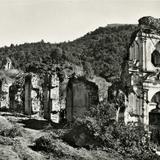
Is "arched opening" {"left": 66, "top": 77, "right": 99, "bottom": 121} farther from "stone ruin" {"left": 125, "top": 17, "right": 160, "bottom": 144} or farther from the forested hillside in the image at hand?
the forested hillside

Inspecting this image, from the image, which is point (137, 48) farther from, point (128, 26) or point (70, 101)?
point (128, 26)

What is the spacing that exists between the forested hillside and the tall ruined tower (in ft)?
152

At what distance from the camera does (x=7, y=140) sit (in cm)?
1491

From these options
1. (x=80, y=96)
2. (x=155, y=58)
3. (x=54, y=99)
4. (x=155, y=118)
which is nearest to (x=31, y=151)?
(x=80, y=96)

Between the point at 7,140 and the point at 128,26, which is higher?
the point at 128,26

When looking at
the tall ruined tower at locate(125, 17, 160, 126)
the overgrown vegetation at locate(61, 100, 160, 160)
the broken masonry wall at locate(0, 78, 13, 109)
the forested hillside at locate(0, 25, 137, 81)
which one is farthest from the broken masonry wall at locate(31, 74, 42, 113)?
the forested hillside at locate(0, 25, 137, 81)

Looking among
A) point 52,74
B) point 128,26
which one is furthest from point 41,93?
point 128,26

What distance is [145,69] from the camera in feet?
81.1

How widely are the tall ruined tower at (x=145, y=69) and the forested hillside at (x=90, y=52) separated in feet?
152

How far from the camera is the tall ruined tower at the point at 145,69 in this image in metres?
23.7

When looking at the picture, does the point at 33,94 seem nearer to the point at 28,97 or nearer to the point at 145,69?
the point at 28,97

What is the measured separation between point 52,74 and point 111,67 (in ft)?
172

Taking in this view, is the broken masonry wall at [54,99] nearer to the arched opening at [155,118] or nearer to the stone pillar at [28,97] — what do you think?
the stone pillar at [28,97]

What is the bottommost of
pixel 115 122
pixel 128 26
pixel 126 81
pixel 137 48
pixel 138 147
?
pixel 138 147
